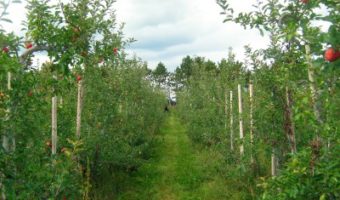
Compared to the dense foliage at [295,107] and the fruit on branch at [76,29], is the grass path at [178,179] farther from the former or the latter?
the fruit on branch at [76,29]

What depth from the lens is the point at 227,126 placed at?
36.1 ft

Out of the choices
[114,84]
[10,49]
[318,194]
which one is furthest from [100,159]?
[318,194]

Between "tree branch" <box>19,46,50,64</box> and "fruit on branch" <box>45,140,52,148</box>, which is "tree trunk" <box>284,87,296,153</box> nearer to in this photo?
"tree branch" <box>19,46,50,64</box>

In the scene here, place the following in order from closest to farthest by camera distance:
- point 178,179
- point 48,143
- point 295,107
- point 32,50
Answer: point 295,107 < point 32,50 < point 48,143 < point 178,179

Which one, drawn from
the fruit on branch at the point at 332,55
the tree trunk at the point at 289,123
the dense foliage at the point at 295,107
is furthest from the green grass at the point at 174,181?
the fruit on branch at the point at 332,55

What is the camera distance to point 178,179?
10602 mm

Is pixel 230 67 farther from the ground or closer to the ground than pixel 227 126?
farther from the ground

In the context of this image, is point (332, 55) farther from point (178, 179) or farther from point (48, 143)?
point (178, 179)

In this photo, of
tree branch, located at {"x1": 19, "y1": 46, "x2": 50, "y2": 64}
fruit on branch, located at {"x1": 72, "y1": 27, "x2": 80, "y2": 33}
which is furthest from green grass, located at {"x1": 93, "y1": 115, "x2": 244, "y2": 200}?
fruit on branch, located at {"x1": 72, "y1": 27, "x2": 80, "y2": 33}

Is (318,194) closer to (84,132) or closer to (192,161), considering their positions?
(84,132)

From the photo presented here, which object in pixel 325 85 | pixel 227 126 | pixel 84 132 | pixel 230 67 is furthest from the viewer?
pixel 230 67

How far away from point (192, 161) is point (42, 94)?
29.8ft

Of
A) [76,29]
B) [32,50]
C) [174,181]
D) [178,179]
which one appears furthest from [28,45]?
[178,179]

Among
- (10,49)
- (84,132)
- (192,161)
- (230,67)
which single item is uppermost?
(230,67)
